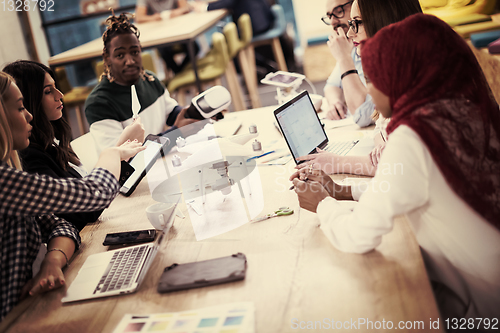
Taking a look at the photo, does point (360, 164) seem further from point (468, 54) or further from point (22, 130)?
point (22, 130)

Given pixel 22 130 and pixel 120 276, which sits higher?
pixel 22 130

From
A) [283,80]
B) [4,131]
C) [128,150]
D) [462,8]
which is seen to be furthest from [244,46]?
[4,131]

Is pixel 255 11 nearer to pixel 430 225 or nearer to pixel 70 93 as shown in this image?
pixel 70 93

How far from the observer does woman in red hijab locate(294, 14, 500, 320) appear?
95 cm

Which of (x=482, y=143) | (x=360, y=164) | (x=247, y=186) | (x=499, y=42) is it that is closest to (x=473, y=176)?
(x=482, y=143)

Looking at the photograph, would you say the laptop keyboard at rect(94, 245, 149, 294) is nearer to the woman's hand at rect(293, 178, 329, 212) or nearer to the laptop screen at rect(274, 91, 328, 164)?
the woman's hand at rect(293, 178, 329, 212)

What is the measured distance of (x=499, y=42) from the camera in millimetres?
2611

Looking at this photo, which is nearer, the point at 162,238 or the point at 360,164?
the point at 162,238

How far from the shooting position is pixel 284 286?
3.34ft

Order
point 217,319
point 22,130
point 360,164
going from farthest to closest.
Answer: point 360,164 < point 22,130 < point 217,319

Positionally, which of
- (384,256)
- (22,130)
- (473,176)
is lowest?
(384,256)

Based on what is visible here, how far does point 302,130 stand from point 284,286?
81 cm

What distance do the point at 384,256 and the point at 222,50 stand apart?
3618 mm

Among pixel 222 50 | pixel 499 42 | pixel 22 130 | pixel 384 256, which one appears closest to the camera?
pixel 384 256
